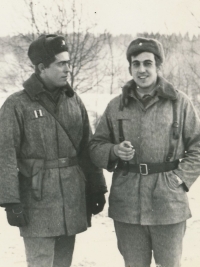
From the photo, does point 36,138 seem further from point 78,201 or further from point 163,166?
point 163,166

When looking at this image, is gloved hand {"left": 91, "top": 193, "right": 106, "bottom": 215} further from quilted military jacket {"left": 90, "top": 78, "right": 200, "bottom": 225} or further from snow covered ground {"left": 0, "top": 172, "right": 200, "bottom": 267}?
snow covered ground {"left": 0, "top": 172, "right": 200, "bottom": 267}

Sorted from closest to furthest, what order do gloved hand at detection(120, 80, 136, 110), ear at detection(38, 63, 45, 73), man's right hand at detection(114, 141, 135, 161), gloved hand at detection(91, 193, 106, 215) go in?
man's right hand at detection(114, 141, 135, 161) < gloved hand at detection(120, 80, 136, 110) < ear at detection(38, 63, 45, 73) < gloved hand at detection(91, 193, 106, 215)

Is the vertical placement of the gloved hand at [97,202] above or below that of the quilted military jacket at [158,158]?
below

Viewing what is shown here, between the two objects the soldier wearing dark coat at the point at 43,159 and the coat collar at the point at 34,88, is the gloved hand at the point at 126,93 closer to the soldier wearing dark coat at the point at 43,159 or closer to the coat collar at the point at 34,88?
the soldier wearing dark coat at the point at 43,159

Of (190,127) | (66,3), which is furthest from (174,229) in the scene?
(66,3)

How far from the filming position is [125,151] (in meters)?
2.82

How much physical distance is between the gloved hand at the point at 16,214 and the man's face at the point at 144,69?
1.26m

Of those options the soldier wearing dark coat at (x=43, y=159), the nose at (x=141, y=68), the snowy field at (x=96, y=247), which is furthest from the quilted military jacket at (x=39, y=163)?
the snowy field at (x=96, y=247)

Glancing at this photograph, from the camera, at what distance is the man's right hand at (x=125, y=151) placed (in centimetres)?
280

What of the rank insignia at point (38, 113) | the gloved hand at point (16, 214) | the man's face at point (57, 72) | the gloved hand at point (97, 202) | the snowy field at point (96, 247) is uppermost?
the man's face at point (57, 72)

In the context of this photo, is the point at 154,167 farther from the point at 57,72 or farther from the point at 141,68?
the point at 57,72

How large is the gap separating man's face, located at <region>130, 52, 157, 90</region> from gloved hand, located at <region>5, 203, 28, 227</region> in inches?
49.8

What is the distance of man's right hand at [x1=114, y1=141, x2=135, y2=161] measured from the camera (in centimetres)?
280

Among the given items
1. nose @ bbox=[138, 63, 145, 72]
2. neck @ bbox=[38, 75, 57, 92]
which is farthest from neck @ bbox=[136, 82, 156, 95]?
neck @ bbox=[38, 75, 57, 92]
